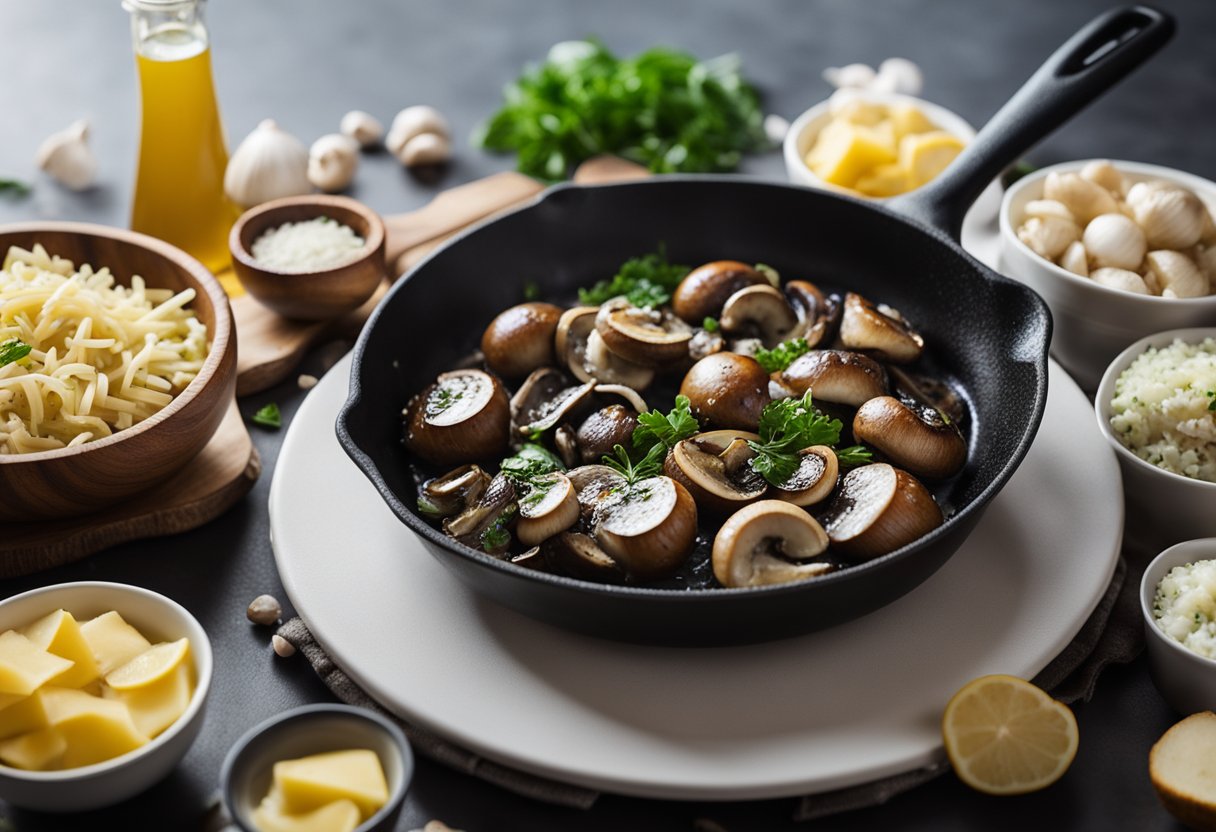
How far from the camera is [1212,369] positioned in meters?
2.86

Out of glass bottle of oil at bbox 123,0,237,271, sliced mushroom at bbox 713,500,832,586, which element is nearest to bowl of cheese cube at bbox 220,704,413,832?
sliced mushroom at bbox 713,500,832,586

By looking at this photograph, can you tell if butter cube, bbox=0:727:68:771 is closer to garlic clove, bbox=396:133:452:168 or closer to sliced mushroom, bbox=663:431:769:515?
sliced mushroom, bbox=663:431:769:515

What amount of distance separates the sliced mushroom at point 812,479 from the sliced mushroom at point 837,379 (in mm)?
236

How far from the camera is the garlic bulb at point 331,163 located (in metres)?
4.22

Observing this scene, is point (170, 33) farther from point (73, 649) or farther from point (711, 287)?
point (73, 649)

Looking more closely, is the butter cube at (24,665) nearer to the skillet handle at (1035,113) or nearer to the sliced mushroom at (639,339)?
the sliced mushroom at (639,339)

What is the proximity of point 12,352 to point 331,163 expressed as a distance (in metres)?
1.70

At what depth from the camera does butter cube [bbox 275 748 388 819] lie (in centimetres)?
204

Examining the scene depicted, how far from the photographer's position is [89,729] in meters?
2.14

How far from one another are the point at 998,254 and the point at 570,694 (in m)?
2.01

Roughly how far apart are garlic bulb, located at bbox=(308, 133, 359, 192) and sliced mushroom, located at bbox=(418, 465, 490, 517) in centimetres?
196

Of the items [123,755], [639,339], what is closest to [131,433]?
[123,755]

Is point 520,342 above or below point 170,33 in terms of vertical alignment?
below

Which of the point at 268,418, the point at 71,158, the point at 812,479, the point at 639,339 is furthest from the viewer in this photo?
the point at 71,158
